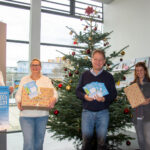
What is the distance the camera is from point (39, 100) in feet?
7.39

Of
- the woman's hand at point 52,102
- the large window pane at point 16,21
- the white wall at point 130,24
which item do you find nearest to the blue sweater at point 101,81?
the woman's hand at point 52,102

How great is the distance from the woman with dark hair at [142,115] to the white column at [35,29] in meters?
3.42

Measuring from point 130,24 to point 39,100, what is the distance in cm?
436

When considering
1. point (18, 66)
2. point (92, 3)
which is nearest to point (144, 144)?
point (18, 66)

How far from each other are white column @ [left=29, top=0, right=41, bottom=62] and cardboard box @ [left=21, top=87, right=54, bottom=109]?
3.22 m

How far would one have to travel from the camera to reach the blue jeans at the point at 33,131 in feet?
7.09

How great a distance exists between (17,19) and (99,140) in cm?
443

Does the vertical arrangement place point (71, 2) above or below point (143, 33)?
above

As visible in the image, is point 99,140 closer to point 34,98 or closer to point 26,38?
point 34,98

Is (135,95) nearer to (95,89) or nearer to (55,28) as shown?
(95,89)

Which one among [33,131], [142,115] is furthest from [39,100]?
[142,115]

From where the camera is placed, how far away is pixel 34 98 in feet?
7.42

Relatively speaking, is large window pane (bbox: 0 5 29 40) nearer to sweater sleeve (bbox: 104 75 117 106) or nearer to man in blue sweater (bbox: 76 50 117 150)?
man in blue sweater (bbox: 76 50 117 150)

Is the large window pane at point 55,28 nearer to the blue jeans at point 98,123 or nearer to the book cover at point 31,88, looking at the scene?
the book cover at point 31,88
